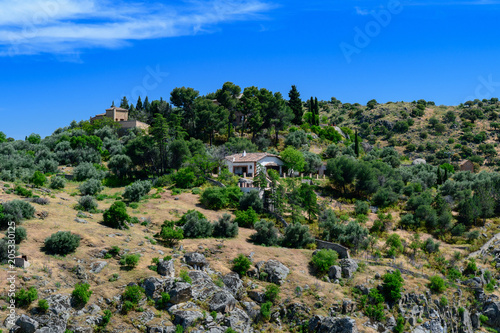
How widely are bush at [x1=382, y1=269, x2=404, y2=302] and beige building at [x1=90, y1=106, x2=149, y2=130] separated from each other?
5580 centimetres

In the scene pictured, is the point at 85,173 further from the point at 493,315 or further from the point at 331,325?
the point at 493,315

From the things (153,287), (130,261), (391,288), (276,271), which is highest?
(130,261)

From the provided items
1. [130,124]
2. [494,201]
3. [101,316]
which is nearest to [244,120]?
[130,124]

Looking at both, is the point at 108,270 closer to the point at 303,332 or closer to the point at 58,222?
the point at 58,222

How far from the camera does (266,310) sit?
100 ft

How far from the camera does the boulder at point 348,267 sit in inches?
1400

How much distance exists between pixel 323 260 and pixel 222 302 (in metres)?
9.79

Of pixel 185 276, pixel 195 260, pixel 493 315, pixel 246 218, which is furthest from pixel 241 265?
pixel 493 315

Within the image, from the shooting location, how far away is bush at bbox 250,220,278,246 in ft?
129

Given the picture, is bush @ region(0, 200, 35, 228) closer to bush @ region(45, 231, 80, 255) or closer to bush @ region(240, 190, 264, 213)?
bush @ region(45, 231, 80, 255)

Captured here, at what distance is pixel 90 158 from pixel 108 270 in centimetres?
3679

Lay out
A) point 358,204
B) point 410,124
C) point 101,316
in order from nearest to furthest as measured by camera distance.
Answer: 1. point 101,316
2. point 358,204
3. point 410,124

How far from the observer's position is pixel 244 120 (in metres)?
78.6

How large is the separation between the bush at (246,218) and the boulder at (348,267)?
9.85 m
